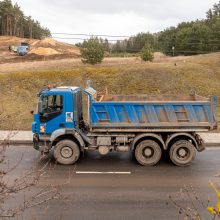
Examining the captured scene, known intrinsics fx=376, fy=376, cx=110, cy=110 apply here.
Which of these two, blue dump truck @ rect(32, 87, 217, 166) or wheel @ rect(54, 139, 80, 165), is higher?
blue dump truck @ rect(32, 87, 217, 166)

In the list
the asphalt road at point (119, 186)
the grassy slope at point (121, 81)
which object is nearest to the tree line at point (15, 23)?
the grassy slope at point (121, 81)

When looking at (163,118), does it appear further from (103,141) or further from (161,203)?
(161,203)

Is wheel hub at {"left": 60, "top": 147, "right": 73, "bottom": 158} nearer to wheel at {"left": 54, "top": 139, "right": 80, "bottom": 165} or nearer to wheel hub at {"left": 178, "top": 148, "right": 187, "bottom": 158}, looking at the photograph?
wheel at {"left": 54, "top": 139, "right": 80, "bottom": 165}

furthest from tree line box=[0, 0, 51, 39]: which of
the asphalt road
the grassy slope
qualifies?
the asphalt road

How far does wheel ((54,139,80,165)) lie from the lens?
12.4 m

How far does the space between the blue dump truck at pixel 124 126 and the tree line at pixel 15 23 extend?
255 ft

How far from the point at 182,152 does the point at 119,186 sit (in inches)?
122

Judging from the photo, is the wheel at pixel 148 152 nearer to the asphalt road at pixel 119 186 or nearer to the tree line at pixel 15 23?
the asphalt road at pixel 119 186

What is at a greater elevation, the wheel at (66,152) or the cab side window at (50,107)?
the cab side window at (50,107)

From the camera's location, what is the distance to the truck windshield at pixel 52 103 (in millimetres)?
12352

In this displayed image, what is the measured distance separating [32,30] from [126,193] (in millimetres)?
96751

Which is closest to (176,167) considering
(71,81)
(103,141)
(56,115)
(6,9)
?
(103,141)

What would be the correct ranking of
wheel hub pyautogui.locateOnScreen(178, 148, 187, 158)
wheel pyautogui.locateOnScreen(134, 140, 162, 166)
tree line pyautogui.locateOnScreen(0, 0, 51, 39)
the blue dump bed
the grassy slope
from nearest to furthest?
the blue dump bed < wheel pyautogui.locateOnScreen(134, 140, 162, 166) < wheel hub pyautogui.locateOnScreen(178, 148, 187, 158) < the grassy slope < tree line pyautogui.locateOnScreen(0, 0, 51, 39)

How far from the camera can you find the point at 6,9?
83812 mm
